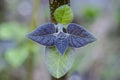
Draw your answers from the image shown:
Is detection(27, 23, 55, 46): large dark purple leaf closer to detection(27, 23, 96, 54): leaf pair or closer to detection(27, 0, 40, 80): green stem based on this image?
detection(27, 23, 96, 54): leaf pair

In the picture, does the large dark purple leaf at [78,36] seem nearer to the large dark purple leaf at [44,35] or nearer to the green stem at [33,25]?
the large dark purple leaf at [44,35]

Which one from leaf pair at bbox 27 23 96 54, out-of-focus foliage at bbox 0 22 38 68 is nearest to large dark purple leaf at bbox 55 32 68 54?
leaf pair at bbox 27 23 96 54

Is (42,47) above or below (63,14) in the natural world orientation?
below

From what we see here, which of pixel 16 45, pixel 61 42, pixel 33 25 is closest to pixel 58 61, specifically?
pixel 61 42

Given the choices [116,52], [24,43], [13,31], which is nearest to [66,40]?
[24,43]

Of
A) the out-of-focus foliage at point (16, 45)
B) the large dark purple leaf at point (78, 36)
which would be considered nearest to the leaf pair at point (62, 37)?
the large dark purple leaf at point (78, 36)

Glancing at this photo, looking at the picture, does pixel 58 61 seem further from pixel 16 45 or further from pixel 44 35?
pixel 16 45

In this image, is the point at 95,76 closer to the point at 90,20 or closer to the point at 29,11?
the point at 90,20

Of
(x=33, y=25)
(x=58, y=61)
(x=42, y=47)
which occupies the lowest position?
(x=42, y=47)
